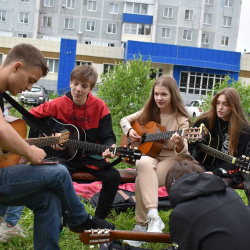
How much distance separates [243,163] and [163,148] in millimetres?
847

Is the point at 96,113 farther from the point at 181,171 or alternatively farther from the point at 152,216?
the point at 181,171

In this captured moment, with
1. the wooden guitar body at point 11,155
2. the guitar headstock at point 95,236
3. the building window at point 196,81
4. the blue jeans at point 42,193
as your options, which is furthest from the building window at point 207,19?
the guitar headstock at point 95,236

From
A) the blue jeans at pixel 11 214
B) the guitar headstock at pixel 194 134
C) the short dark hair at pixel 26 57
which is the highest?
the short dark hair at pixel 26 57

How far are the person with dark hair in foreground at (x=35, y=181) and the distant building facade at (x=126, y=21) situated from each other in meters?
38.4

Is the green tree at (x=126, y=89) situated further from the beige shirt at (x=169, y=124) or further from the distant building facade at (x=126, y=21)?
the distant building facade at (x=126, y=21)

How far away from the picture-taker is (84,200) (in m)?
4.04

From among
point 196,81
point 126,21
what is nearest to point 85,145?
point 196,81

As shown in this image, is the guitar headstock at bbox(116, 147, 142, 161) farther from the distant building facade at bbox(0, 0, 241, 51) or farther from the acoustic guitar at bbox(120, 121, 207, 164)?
the distant building facade at bbox(0, 0, 241, 51)

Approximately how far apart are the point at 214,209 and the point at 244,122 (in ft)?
7.77

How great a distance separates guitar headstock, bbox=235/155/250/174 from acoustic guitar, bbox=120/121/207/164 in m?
0.43

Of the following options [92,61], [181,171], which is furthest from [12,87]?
[92,61]

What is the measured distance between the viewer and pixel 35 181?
2225 mm

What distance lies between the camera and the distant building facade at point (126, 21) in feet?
130

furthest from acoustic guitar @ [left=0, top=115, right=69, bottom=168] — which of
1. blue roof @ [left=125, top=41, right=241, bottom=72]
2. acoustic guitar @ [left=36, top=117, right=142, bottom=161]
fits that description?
blue roof @ [left=125, top=41, right=241, bottom=72]
